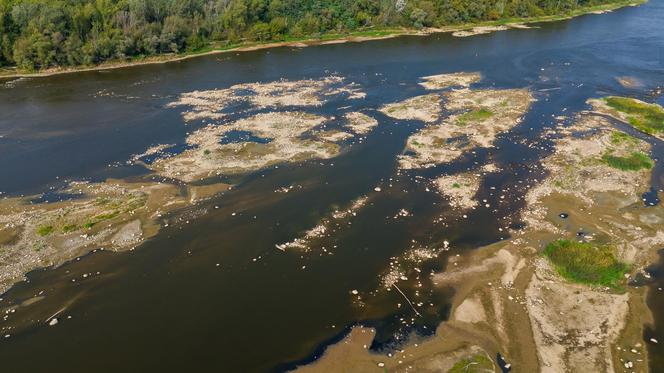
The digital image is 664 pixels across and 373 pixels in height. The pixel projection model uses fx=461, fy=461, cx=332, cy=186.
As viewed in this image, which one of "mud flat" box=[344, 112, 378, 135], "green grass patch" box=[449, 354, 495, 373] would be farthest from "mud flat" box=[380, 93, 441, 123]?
"green grass patch" box=[449, 354, 495, 373]

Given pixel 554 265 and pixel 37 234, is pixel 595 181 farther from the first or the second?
pixel 37 234

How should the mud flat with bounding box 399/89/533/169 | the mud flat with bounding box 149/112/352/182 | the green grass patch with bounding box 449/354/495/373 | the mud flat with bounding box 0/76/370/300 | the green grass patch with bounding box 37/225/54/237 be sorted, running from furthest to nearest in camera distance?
the mud flat with bounding box 399/89/533/169 → the mud flat with bounding box 149/112/352/182 → the green grass patch with bounding box 37/225/54/237 → the mud flat with bounding box 0/76/370/300 → the green grass patch with bounding box 449/354/495/373

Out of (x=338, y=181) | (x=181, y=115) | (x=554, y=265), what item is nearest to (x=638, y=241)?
(x=554, y=265)

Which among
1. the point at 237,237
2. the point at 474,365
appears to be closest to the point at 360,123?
the point at 237,237

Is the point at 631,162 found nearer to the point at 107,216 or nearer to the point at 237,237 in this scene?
the point at 237,237

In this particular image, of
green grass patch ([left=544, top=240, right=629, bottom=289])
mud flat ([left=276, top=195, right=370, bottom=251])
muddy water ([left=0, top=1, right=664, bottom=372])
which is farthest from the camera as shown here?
mud flat ([left=276, top=195, right=370, bottom=251])

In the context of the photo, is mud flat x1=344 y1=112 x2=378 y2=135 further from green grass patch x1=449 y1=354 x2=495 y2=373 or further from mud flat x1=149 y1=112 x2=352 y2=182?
green grass patch x1=449 y1=354 x2=495 y2=373

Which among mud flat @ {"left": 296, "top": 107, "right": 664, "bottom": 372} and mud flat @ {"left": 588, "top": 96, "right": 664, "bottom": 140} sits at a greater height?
mud flat @ {"left": 588, "top": 96, "right": 664, "bottom": 140}
